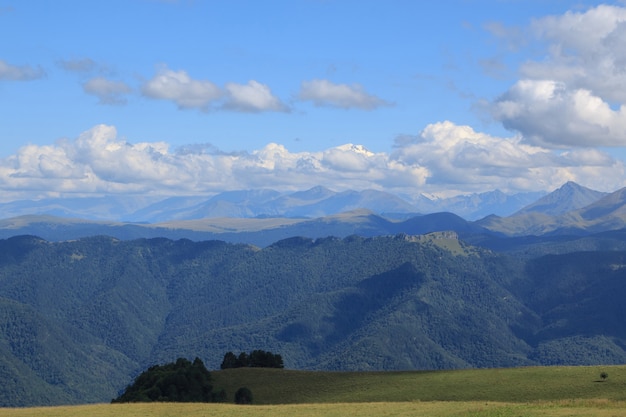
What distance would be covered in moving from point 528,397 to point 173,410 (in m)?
44.3

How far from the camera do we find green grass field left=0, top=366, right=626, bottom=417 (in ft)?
261

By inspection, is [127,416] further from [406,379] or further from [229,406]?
[406,379]

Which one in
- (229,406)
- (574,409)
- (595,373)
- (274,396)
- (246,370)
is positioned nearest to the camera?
(574,409)

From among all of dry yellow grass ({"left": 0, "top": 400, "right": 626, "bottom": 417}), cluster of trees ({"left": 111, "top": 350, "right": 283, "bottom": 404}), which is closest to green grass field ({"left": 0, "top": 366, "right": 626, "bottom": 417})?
dry yellow grass ({"left": 0, "top": 400, "right": 626, "bottom": 417})

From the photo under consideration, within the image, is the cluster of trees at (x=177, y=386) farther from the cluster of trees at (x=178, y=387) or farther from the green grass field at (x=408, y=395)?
the green grass field at (x=408, y=395)

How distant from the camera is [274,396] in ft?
409

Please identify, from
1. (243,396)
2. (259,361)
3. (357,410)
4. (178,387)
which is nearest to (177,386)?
(178,387)

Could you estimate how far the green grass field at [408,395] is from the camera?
79688 millimetres

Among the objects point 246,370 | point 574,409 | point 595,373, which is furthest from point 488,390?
point 246,370

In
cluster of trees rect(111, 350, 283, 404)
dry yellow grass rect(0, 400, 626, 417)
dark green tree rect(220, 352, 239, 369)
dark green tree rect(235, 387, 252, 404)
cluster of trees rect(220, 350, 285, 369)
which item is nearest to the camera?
dry yellow grass rect(0, 400, 626, 417)

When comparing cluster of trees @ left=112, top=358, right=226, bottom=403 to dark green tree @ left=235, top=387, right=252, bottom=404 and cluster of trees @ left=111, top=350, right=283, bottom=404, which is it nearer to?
cluster of trees @ left=111, top=350, right=283, bottom=404

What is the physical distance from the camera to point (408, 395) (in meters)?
110

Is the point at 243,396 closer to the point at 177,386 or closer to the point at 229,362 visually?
the point at 177,386

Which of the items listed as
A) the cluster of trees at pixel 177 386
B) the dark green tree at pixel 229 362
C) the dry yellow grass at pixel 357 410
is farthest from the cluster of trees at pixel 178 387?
the dark green tree at pixel 229 362
